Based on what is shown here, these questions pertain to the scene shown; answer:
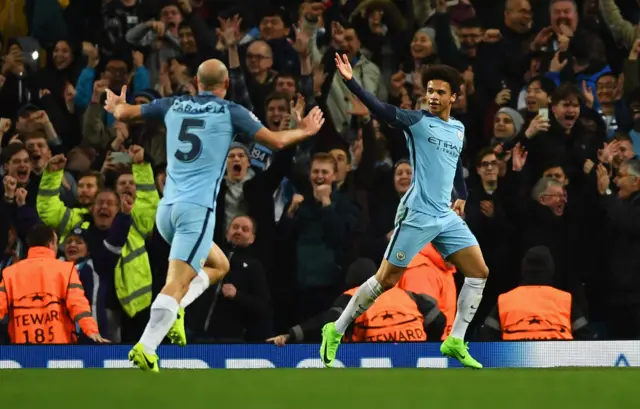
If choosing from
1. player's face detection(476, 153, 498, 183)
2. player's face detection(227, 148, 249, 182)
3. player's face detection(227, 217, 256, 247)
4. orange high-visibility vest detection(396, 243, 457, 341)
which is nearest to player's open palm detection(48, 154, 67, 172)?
player's face detection(227, 148, 249, 182)

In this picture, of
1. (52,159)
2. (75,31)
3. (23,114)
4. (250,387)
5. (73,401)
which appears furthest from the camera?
(75,31)

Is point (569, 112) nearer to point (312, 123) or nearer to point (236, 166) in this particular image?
point (236, 166)

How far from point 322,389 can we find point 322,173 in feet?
12.8

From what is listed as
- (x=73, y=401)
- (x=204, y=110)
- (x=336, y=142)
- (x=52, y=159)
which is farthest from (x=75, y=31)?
(x=73, y=401)

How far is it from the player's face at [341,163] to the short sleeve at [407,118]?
3.06 metres

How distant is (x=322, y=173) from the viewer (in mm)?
11602

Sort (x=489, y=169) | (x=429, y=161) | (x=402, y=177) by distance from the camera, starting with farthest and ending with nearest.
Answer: (x=489, y=169) < (x=402, y=177) < (x=429, y=161)

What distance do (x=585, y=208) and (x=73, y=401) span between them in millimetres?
5726

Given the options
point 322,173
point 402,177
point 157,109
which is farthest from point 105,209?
point 157,109

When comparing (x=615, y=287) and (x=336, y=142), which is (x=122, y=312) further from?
(x=615, y=287)

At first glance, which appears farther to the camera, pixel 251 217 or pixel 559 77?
pixel 559 77

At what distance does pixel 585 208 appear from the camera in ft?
37.6

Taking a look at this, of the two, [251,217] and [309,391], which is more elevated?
[251,217]

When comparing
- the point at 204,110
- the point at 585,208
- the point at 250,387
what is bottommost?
A: the point at 250,387
